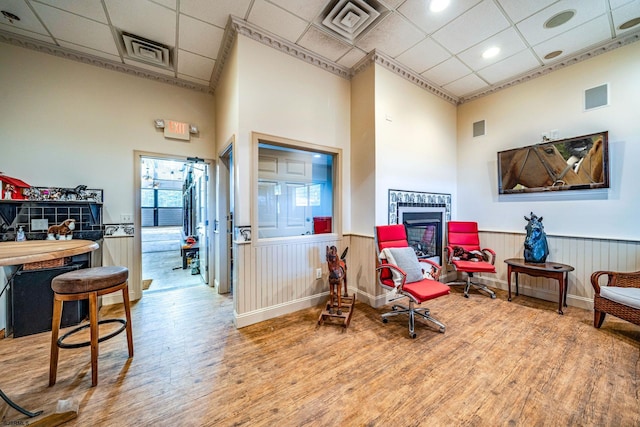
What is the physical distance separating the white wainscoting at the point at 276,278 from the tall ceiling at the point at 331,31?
94.2 inches

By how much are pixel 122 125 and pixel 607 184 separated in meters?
6.25

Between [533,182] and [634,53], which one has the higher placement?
[634,53]

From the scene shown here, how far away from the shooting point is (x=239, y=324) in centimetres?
253

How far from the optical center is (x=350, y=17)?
2.40 meters

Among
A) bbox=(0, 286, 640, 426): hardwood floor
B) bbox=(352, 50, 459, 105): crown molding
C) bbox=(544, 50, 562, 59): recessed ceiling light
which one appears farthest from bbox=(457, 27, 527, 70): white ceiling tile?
bbox=(0, 286, 640, 426): hardwood floor

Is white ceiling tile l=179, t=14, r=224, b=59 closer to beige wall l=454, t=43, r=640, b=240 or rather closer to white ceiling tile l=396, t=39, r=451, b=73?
white ceiling tile l=396, t=39, r=451, b=73

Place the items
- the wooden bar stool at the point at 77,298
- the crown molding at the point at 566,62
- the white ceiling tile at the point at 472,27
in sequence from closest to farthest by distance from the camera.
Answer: the wooden bar stool at the point at 77,298
the white ceiling tile at the point at 472,27
the crown molding at the point at 566,62

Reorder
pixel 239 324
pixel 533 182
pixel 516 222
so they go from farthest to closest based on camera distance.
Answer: pixel 516 222 → pixel 533 182 → pixel 239 324

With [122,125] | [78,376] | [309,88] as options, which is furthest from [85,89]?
[78,376]

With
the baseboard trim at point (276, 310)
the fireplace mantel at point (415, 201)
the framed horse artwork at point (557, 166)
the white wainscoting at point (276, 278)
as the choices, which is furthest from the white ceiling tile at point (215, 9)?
the framed horse artwork at point (557, 166)

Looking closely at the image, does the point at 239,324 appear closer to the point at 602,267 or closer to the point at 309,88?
the point at 309,88

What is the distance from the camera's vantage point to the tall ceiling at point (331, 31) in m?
2.28

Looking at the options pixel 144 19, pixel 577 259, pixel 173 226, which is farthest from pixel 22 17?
pixel 173 226

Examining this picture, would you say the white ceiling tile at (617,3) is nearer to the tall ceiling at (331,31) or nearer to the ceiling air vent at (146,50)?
the tall ceiling at (331,31)
